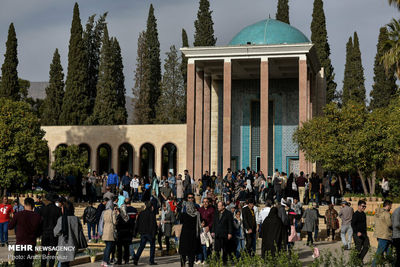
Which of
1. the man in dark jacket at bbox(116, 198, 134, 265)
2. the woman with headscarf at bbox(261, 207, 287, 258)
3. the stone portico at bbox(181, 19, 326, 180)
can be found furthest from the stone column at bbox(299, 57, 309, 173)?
the woman with headscarf at bbox(261, 207, 287, 258)

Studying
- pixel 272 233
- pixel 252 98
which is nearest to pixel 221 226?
pixel 272 233

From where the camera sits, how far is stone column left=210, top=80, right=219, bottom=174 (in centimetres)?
3466

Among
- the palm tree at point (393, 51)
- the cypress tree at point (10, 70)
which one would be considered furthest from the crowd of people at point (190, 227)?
the cypress tree at point (10, 70)

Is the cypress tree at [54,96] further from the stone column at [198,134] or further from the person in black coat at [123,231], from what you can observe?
the person in black coat at [123,231]

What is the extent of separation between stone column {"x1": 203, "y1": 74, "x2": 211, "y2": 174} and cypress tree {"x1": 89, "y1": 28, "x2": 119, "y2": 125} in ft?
34.9

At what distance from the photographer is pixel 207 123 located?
32.7m

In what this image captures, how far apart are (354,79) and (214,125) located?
15263mm

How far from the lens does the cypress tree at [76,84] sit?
133 ft

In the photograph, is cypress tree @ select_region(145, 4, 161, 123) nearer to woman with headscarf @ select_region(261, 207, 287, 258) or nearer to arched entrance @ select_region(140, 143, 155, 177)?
arched entrance @ select_region(140, 143, 155, 177)

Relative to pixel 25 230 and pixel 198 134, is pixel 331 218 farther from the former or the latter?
pixel 198 134

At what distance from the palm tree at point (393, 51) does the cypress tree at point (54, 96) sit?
2649 cm

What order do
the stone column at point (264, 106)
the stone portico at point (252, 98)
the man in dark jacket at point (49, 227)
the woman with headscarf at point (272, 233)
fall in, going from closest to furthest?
the man in dark jacket at point (49, 227), the woman with headscarf at point (272, 233), the stone column at point (264, 106), the stone portico at point (252, 98)

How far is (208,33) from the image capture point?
4353cm

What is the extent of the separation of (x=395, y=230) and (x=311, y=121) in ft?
56.2
